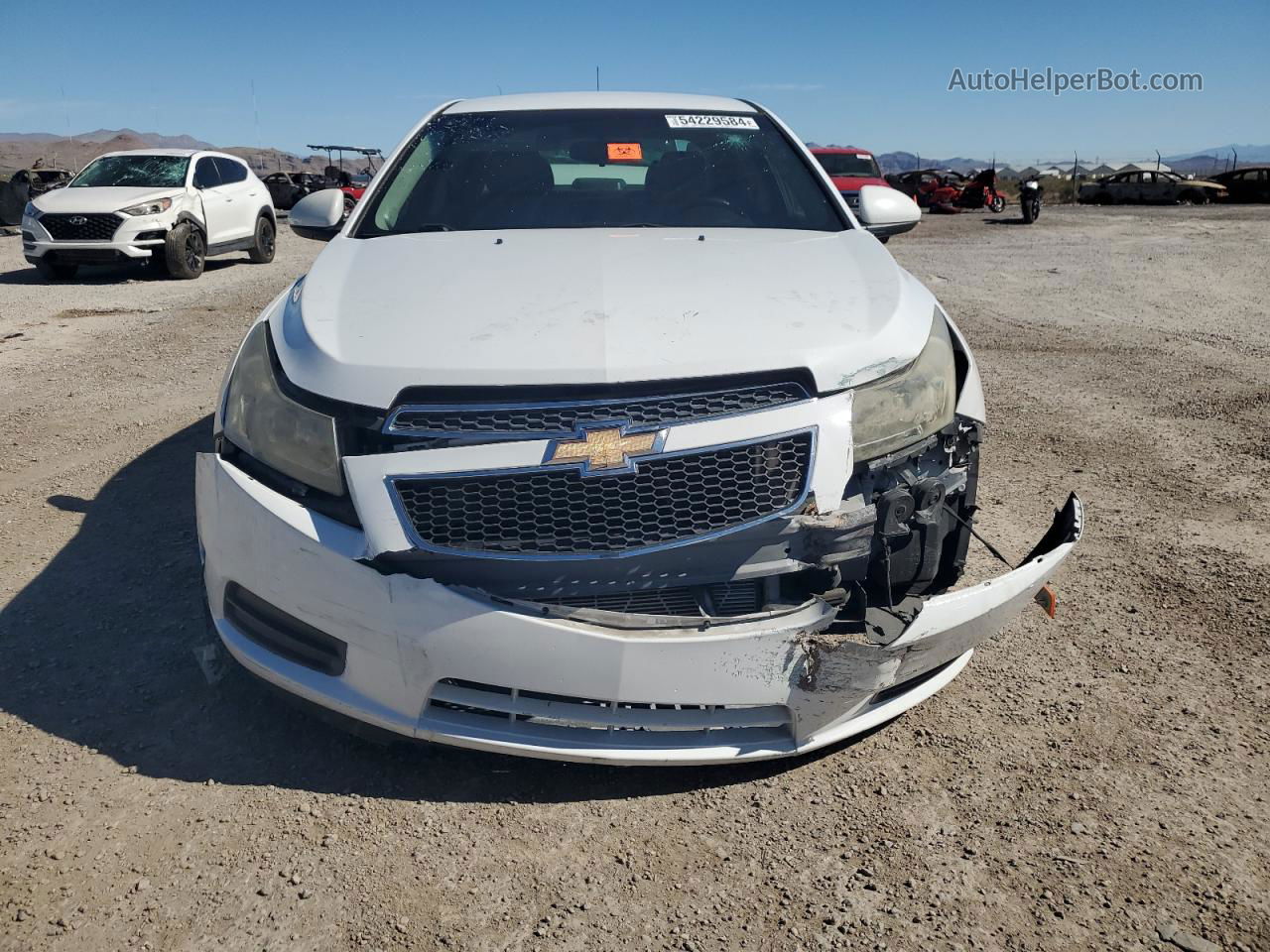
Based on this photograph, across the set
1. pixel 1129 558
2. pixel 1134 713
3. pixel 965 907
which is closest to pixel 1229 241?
pixel 1129 558

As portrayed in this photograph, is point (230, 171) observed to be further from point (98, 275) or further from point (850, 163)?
point (850, 163)

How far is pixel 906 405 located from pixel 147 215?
11720 mm

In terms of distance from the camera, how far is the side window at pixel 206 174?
505 inches

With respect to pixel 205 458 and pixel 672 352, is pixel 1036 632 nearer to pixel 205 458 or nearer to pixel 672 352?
pixel 672 352

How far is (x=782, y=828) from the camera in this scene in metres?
2.26

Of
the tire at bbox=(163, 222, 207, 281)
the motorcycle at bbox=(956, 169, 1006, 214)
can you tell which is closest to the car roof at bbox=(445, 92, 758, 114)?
the tire at bbox=(163, 222, 207, 281)

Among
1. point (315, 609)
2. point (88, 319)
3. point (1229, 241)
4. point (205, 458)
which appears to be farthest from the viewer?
point (1229, 241)

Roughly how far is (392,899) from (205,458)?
44.1 inches

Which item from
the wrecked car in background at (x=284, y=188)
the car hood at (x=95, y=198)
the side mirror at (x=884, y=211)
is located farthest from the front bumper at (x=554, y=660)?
the wrecked car in background at (x=284, y=188)

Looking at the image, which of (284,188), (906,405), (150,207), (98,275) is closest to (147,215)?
(150,207)

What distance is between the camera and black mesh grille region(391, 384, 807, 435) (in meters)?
2.12

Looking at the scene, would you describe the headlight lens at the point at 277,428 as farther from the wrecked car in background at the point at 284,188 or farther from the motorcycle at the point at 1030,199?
the wrecked car in background at the point at 284,188

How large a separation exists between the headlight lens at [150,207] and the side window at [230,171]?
4.95 feet

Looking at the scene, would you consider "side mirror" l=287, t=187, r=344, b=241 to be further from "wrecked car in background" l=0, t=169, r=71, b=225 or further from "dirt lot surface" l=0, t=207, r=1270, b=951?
"wrecked car in background" l=0, t=169, r=71, b=225
